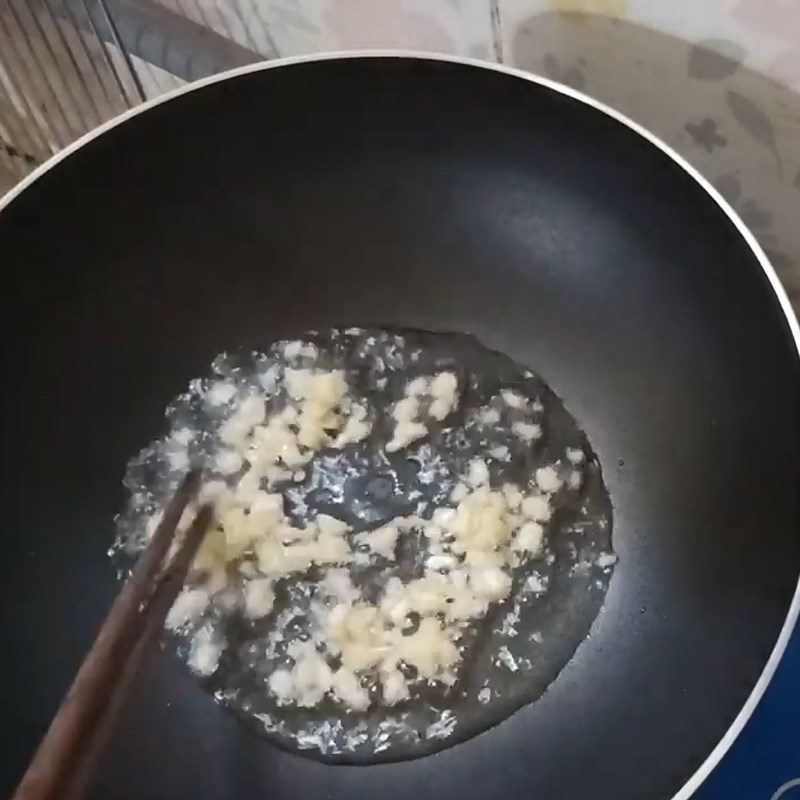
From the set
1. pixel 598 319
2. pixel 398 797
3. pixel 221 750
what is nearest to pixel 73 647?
pixel 221 750

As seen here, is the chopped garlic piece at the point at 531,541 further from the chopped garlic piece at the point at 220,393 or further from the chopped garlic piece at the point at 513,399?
the chopped garlic piece at the point at 220,393

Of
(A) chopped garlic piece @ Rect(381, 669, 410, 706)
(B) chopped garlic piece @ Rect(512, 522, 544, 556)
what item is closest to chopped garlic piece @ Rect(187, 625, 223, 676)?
(A) chopped garlic piece @ Rect(381, 669, 410, 706)

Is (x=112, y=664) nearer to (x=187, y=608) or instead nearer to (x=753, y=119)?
(x=187, y=608)

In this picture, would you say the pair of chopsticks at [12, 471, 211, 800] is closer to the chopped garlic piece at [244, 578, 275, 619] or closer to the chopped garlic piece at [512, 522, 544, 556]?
the chopped garlic piece at [244, 578, 275, 619]

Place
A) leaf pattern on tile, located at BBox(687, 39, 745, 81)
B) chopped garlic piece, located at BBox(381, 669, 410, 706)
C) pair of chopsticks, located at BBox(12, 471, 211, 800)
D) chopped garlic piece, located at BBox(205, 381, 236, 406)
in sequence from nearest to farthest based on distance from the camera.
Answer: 1. pair of chopsticks, located at BBox(12, 471, 211, 800)
2. leaf pattern on tile, located at BBox(687, 39, 745, 81)
3. chopped garlic piece, located at BBox(381, 669, 410, 706)
4. chopped garlic piece, located at BBox(205, 381, 236, 406)

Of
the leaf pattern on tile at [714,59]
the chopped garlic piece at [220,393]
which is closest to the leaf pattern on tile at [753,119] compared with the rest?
the leaf pattern on tile at [714,59]

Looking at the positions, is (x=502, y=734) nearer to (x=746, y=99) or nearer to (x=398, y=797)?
(x=398, y=797)
